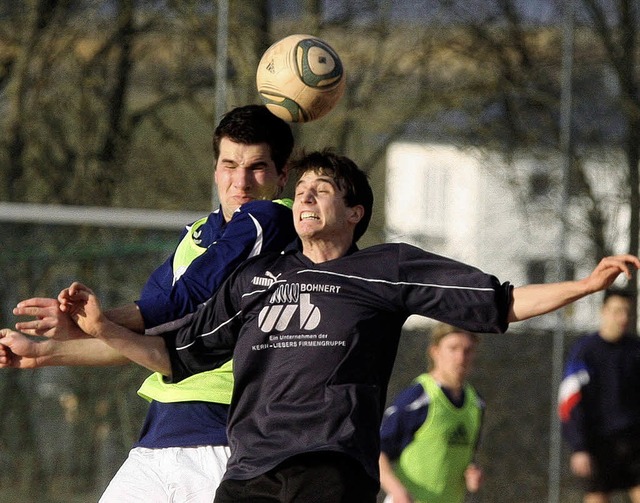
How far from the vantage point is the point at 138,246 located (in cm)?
826

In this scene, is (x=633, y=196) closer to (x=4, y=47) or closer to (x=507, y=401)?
(x=507, y=401)

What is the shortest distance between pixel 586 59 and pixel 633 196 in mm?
1055

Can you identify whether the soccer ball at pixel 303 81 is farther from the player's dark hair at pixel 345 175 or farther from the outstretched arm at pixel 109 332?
the outstretched arm at pixel 109 332

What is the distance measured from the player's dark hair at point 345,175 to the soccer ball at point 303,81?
0.49 m

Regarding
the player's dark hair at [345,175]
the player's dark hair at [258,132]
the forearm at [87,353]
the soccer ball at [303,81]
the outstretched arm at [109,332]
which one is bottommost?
the forearm at [87,353]

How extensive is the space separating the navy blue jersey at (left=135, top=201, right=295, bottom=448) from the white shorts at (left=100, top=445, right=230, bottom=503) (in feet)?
0.10

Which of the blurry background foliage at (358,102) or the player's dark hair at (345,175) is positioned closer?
the player's dark hair at (345,175)

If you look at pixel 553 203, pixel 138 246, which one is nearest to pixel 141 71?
pixel 138 246

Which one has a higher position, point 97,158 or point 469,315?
point 97,158

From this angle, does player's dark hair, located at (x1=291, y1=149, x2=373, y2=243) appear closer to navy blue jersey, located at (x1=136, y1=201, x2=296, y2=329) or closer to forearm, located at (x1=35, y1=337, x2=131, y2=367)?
navy blue jersey, located at (x1=136, y1=201, x2=296, y2=329)

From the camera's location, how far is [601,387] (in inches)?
312

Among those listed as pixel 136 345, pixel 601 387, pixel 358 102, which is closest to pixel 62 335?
pixel 136 345

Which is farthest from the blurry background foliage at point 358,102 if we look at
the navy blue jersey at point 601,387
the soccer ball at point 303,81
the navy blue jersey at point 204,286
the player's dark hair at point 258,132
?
the navy blue jersey at point 204,286

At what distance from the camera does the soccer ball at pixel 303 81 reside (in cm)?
402
